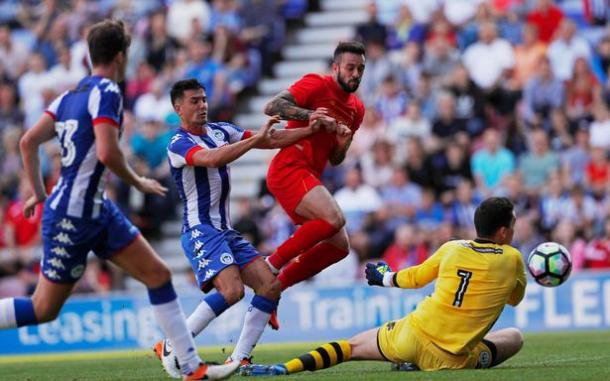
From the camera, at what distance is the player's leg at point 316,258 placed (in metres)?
11.2

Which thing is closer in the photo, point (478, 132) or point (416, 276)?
point (416, 276)

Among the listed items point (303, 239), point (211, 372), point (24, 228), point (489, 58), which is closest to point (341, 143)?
point (303, 239)

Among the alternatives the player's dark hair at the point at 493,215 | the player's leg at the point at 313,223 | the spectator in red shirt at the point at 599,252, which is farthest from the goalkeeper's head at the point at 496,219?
the spectator in red shirt at the point at 599,252

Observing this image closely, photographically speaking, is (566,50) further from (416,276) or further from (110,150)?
(110,150)

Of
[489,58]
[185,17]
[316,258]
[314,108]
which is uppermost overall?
[185,17]

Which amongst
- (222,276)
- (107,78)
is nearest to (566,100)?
(222,276)

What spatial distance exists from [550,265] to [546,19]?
36.3 feet

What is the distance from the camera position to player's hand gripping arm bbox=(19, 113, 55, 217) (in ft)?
29.4

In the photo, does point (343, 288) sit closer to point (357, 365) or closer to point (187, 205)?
point (357, 365)

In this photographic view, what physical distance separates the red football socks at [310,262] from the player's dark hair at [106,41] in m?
3.07

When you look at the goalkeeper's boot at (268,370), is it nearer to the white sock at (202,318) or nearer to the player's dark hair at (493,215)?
the white sock at (202,318)

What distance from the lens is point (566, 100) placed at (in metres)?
19.9

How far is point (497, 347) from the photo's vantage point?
1023 cm

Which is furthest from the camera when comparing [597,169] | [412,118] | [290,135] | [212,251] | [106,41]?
[412,118]
